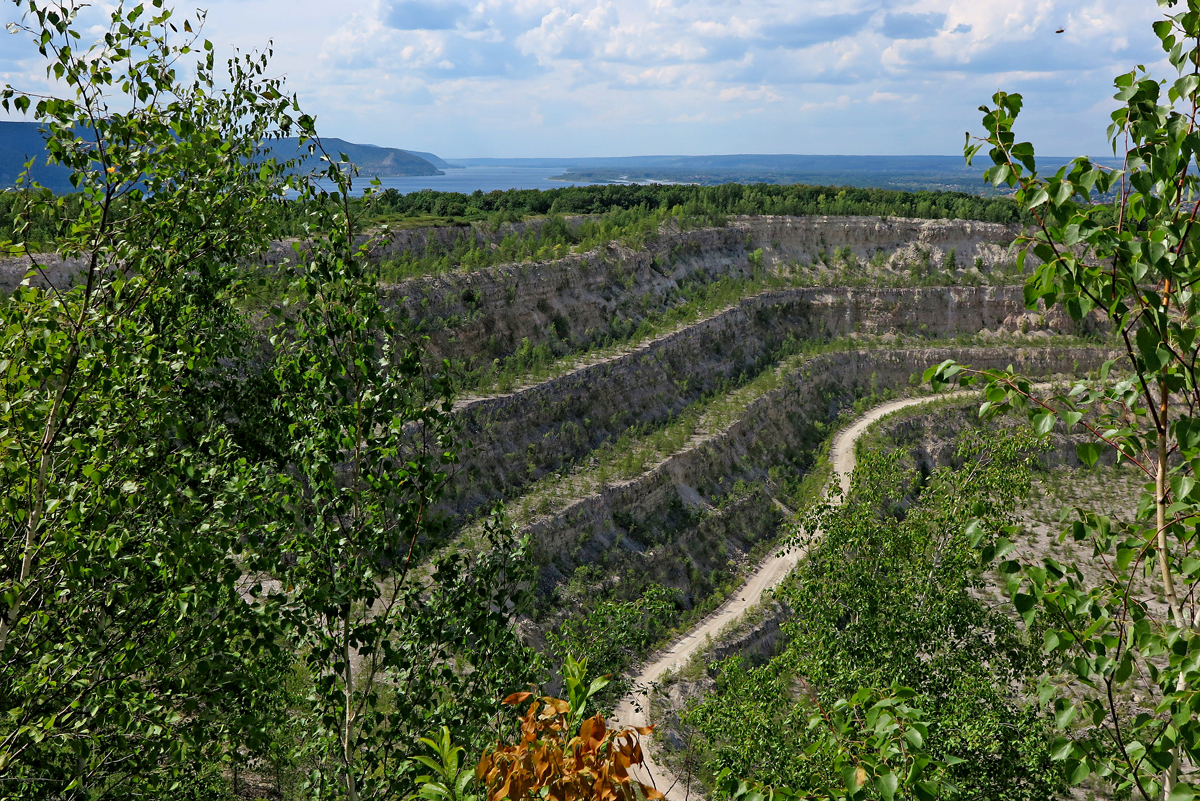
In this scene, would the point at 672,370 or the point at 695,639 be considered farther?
the point at 672,370

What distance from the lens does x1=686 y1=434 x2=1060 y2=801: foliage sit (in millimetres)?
→ 12016

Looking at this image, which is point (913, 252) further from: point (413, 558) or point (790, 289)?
point (413, 558)

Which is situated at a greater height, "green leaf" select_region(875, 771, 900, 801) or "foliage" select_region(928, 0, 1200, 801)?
"foliage" select_region(928, 0, 1200, 801)

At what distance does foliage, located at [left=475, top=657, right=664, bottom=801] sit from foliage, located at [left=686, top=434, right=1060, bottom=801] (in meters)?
8.20

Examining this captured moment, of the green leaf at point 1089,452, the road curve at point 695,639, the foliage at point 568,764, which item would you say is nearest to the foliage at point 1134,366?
the green leaf at point 1089,452

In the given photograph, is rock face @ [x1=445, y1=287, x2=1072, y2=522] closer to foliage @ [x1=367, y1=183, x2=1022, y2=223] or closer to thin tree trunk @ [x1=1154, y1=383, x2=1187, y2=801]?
foliage @ [x1=367, y1=183, x2=1022, y2=223]

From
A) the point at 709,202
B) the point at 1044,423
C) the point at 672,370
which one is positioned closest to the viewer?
the point at 1044,423

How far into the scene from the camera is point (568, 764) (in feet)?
11.9

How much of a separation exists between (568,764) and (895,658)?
1106cm

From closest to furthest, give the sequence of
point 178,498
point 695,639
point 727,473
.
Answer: point 178,498 → point 695,639 → point 727,473

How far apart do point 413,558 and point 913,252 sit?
58.5 m

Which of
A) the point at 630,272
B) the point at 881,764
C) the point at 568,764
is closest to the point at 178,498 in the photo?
the point at 568,764

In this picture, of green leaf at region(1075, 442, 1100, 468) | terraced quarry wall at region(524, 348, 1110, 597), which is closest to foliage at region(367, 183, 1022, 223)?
terraced quarry wall at region(524, 348, 1110, 597)

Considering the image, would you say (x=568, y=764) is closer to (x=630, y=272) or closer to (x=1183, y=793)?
(x=1183, y=793)
